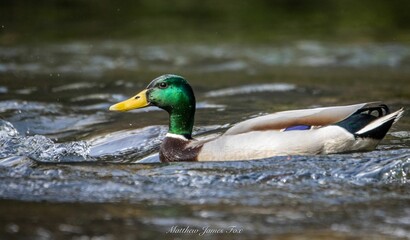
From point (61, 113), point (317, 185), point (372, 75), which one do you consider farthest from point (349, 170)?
point (372, 75)

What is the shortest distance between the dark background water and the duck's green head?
410 millimetres

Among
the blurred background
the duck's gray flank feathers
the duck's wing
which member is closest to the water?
the duck's gray flank feathers

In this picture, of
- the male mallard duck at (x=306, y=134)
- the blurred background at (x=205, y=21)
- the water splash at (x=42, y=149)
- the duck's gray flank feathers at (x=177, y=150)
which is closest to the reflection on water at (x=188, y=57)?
the blurred background at (x=205, y=21)

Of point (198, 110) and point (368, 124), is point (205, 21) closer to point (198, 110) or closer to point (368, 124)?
point (198, 110)

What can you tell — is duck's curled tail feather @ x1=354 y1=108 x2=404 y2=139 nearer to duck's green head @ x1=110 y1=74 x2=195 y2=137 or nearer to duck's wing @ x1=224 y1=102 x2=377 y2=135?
duck's wing @ x1=224 y1=102 x2=377 y2=135

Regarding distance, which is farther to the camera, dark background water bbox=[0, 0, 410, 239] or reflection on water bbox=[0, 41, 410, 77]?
reflection on water bbox=[0, 41, 410, 77]

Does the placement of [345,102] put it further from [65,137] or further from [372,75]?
[65,137]

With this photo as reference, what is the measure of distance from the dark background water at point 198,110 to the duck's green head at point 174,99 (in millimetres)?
410

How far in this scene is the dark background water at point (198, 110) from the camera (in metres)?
6.07

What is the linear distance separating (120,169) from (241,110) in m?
3.16

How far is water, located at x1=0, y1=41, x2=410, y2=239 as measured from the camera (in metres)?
5.93

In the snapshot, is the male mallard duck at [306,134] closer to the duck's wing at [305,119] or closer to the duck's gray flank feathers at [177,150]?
the duck's wing at [305,119]

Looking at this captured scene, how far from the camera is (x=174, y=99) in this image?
8.07 metres

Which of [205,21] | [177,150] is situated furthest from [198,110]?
[205,21]
